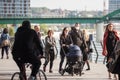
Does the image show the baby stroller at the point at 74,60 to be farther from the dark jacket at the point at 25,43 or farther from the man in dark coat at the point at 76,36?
the dark jacket at the point at 25,43

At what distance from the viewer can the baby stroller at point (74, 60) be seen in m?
15.7

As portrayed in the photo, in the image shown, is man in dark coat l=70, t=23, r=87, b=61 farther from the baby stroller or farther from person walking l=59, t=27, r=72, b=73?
the baby stroller

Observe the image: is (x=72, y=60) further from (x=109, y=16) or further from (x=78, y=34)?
(x=109, y=16)

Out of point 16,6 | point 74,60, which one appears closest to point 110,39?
point 74,60

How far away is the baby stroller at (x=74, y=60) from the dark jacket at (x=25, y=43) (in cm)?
492

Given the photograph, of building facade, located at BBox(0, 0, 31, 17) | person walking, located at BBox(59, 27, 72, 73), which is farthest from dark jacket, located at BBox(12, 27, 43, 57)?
building facade, located at BBox(0, 0, 31, 17)

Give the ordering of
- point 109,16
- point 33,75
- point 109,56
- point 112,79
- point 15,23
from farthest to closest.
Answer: point 109,16
point 15,23
point 112,79
point 109,56
point 33,75

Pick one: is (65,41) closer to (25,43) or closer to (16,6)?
(25,43)

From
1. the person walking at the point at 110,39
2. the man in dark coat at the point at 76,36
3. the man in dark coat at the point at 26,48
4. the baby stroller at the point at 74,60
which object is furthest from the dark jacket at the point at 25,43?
the man in dark coat at the point at 76,36

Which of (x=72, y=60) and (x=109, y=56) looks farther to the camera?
(x=72, y=60)

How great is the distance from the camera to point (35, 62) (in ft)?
34.4

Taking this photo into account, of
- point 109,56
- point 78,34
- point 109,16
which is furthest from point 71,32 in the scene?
point 109,16

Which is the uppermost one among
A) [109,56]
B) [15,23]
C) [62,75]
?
[109,56]

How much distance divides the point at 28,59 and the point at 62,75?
5.94 meters
